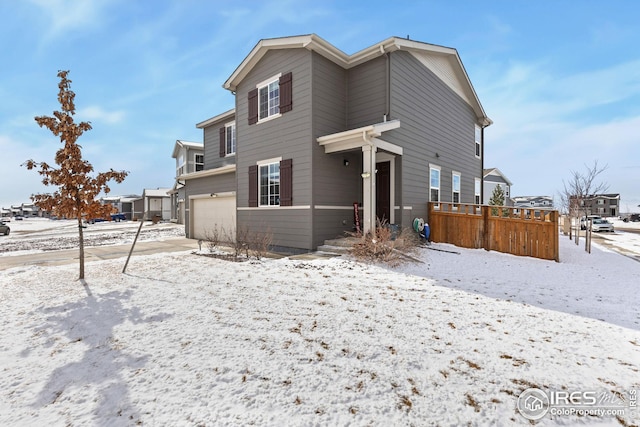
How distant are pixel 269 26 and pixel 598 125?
115 ft

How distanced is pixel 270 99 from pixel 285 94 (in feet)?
3.25

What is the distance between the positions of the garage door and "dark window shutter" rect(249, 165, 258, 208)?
6.52ft

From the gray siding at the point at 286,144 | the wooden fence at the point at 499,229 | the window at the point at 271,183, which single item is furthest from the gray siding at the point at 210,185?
the wooden fence at the point at 499,229

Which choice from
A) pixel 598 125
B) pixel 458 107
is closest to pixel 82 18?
pixel 458 107

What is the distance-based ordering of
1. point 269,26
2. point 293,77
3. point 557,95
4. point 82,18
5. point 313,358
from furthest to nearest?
point 557,95 < point 269,26 < point 293,77 < point 82,18 < point 313,358

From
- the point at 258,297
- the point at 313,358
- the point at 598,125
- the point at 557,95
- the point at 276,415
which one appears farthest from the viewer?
the point at 598,125

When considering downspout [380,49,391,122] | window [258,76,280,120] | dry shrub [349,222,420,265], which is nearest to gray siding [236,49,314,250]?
window [258,76,280,120]

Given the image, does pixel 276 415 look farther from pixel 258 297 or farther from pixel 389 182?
pixel 389 182

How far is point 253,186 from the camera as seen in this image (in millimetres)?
10906

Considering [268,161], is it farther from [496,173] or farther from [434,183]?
[496,173]

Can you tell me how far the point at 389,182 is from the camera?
977cm

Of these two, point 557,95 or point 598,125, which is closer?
point 557,95

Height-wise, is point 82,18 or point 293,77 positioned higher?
point 82,18

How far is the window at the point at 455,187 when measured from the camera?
12873 millimetres
